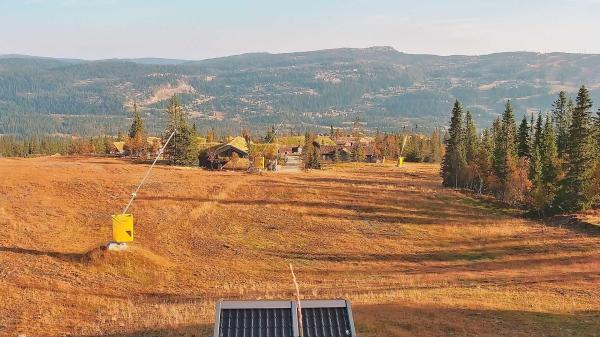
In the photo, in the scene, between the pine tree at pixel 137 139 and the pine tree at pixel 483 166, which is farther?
the pine tree at pixel 137 139

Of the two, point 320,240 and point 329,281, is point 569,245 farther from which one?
point 329,281

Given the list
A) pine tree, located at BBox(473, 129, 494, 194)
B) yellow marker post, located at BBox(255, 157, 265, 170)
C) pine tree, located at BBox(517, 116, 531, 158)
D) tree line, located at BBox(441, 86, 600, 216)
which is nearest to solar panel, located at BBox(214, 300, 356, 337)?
tree line, located at BBox(441, 86, 600, 216)

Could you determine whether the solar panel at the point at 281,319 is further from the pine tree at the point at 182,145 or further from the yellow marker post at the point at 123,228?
the pine tree at the point at 182,145

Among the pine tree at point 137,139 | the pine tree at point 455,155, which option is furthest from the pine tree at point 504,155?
the pine tree at point 137,139

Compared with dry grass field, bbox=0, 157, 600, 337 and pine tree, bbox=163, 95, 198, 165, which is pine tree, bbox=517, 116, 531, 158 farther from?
pine tree, bbox=163, 95, 198, 165

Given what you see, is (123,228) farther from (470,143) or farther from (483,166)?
(470,143)

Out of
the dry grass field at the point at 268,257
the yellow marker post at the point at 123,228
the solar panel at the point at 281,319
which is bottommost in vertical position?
Result: the dry grass field at the point at 268,257

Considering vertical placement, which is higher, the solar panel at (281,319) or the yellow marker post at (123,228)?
the solar panel at (281,319)

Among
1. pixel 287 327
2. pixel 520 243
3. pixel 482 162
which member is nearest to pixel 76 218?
pixel 287 327
